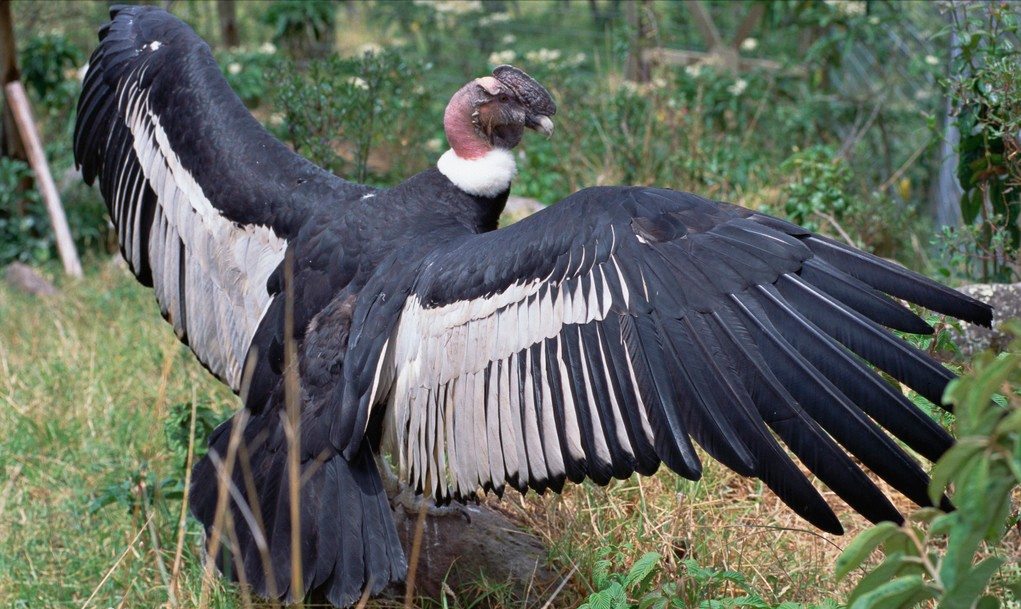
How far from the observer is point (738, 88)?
6.67m

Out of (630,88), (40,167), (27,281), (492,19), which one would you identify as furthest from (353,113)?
(492,19)

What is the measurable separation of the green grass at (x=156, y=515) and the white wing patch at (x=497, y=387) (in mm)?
461

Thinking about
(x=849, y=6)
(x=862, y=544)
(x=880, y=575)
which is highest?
(x=849, y=6)

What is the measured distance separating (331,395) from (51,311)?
3.32 meters

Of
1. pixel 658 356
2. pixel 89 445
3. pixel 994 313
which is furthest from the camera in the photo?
pixel 89 445

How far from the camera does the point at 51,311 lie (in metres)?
5.56

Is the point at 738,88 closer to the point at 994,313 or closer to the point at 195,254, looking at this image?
the point at 994,313

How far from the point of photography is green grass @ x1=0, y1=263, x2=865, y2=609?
293 cm

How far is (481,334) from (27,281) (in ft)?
14.5

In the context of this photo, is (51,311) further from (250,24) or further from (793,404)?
(250,24)

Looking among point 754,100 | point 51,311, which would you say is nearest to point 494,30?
point 754,100

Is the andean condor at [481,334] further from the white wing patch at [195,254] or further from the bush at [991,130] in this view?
the bush at [991,130]

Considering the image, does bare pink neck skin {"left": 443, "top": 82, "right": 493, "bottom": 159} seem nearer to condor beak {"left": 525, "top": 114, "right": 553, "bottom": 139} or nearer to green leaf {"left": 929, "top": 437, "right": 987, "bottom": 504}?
condor beak {"left": 525, "top": 114, "right": 553, "bottom": 139}

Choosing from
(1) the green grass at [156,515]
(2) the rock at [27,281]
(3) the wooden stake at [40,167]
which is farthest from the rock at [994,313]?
(3) the wooden stake at [40,167]
